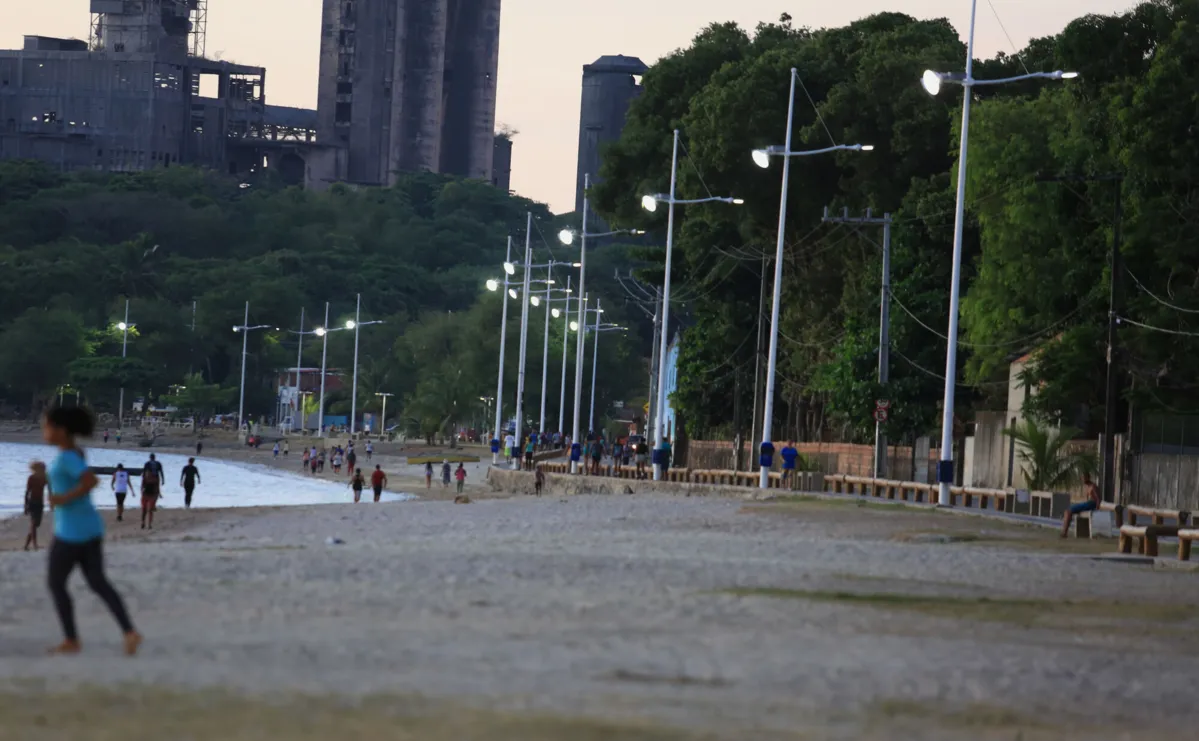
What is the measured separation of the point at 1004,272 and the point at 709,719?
1746 inches

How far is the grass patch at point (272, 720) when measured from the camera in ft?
31.6

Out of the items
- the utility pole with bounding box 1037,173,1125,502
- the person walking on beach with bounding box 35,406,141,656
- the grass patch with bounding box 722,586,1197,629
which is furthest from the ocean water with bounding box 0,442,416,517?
the person walking on beach with bounding box 35,406,141,656

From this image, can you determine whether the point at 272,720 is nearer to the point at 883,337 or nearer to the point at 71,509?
the point at 71,509

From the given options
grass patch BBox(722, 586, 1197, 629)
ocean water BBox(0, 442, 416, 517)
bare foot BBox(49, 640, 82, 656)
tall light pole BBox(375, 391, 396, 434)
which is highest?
tall light pole BBox(375, 391, 396, 434)

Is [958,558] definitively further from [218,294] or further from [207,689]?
[218,294]

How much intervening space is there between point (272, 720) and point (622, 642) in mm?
4523

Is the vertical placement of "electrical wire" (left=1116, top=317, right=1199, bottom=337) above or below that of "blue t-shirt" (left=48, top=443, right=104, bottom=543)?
above

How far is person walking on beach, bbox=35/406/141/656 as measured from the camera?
12547 mm

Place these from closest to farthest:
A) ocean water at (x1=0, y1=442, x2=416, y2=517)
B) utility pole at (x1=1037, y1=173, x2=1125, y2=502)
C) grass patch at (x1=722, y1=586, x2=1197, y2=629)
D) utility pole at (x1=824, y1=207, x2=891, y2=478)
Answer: grass patch at (x1=722, y1=586, x2=1197, y2=629) → utility pole at (x1=1037, y1=173, x2=1125, y2=502) → utility pole at (x1=824, y1=207, x2=891, y2=478) → ocean water at (x1=0, y1=442, x2=416, y2=517)

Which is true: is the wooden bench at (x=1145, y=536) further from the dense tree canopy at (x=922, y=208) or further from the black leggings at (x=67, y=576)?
the black leggings at (x=67, y=576)

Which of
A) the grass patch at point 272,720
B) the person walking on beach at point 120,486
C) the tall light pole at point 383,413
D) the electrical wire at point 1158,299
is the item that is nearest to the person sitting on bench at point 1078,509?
the electrical wire at point 1158,299

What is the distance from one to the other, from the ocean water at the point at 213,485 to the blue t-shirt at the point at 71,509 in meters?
42.1

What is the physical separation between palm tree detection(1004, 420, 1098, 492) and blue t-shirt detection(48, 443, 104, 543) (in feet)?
122

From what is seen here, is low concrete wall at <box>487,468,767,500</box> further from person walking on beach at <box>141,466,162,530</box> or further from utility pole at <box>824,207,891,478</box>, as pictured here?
person walking on beach at <box>141,466,162,530</box>
